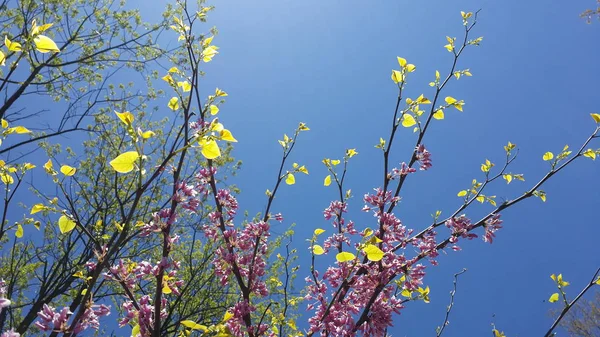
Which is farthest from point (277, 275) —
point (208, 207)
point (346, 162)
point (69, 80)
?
point (346, 162)

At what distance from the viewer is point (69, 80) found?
6457 millimetres

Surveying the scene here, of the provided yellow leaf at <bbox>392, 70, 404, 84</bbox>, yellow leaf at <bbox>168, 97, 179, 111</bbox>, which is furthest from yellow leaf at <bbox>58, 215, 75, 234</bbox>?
yellow leaf at <bbox>392, 70, 404, 84</bbox>

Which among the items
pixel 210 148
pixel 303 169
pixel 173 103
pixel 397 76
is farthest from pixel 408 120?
pixel 210 148

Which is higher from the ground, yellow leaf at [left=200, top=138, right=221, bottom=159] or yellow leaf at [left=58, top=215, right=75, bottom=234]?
yellow leaf at [left=58, top=215, right=75, bottom=234]

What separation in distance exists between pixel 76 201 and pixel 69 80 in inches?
83.1

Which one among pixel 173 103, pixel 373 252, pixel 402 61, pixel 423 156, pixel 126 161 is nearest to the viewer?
pixel 126 161

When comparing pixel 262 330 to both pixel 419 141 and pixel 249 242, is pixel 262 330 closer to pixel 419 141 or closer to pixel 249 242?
pixel 249 242

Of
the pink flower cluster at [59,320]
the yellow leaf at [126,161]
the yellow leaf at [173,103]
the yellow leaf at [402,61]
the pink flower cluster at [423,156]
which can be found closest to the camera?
the yellow leaf at [126,161]

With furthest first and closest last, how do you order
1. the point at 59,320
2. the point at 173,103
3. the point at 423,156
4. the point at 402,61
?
the point at 423,156
the point at 402,61
the point at 173,103
the point at 59,320

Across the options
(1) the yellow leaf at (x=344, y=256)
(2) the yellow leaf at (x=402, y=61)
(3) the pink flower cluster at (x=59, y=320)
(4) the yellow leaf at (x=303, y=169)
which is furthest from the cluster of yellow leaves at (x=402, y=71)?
(3) the pink flower cluster at (x=59, y=320)

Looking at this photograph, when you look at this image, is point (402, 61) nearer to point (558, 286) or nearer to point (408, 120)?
point (408, 120)

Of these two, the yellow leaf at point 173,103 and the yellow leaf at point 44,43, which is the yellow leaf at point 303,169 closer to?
the yellow leaf at point 173,103

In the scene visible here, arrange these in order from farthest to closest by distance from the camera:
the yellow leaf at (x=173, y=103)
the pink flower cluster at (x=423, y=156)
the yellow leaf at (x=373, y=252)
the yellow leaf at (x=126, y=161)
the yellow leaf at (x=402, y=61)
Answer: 1. the pink flower cluster at (x=423, y=156)
2. the yellow leaf at (x=402, y=61)
3. the yellow leaf at (x=173, y=103)
4. the yellow leaf at (x=373, y=252)
5. the yellow leaf at (x=126, y=161)

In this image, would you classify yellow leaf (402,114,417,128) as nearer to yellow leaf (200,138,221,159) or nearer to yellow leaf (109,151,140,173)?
yellow leaf (200,138,221,159)
